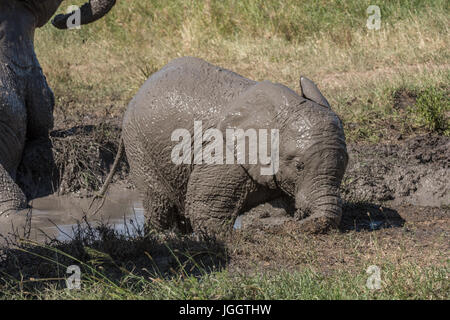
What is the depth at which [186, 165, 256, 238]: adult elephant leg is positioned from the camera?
5355 millimetres

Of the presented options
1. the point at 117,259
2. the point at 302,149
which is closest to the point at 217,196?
the point at 302,149

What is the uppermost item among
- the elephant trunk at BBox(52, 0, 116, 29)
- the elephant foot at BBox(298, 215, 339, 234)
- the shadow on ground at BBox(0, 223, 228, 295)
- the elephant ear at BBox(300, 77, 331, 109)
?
the elephant trunk at BBox(52, 0, 116, 29)

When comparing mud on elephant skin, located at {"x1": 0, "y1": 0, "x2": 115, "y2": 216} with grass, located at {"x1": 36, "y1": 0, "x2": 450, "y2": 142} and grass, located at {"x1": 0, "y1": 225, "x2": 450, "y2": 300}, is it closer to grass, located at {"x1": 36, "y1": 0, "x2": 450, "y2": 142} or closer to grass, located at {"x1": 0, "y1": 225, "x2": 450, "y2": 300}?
grass, located at {"x1": 36, "y1": 0, "x2": 450, "y2": 142}

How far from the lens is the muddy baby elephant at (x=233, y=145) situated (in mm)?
5176

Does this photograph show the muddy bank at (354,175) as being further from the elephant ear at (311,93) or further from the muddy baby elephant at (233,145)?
the elephant ear at (311,93)

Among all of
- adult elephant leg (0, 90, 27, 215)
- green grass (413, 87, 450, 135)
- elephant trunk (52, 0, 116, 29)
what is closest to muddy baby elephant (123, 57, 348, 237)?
adult elephant leg (0, 90, 27, 215)

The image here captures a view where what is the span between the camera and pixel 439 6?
12.5 meters

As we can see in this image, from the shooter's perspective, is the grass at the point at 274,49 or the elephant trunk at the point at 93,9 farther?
the grass at the point at 274,49

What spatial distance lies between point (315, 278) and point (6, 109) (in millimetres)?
4484

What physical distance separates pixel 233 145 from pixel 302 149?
1.68 ft

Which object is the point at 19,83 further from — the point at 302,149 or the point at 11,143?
the point at 302,149

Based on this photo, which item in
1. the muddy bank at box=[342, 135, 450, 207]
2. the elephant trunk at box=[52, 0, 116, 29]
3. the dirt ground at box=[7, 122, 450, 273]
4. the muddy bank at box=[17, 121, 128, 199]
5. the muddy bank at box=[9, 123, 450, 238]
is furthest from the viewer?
the muddy bank at box=[17, 121, 128, 199]

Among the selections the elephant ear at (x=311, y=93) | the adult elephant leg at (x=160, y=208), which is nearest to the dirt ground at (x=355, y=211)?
the adult elephant leg at (x=160, y=208)

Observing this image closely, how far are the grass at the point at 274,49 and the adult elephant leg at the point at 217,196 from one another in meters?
3.30
